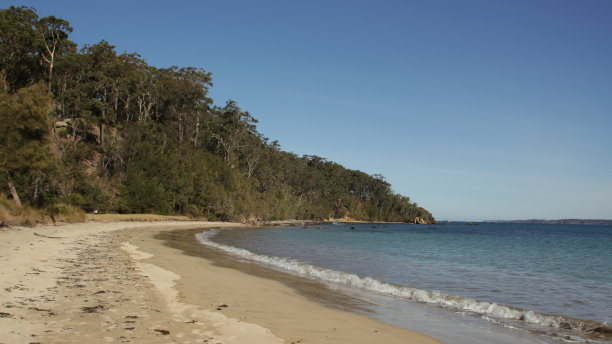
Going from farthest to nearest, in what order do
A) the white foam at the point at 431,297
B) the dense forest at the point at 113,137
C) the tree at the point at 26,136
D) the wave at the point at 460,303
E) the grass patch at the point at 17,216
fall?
the dense forest at the point at 113,137
the tree at the point at 26,136
the grass patch at the point at 17,216
the white foam at the point at 431,297
the wave at the point at 460,303

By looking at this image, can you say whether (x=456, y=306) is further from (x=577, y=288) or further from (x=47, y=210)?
(x=47, y=210)

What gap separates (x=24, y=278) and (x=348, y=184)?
141137 millimetres

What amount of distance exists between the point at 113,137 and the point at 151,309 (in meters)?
55.3

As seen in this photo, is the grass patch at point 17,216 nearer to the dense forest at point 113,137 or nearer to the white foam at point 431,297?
the dense forest at point 113,137

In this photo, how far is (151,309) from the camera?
7.45 m

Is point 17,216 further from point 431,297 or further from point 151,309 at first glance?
point 431,297

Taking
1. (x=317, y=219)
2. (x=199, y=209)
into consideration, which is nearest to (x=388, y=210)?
(x=317, y=219)

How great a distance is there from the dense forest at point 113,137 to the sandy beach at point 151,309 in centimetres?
1879

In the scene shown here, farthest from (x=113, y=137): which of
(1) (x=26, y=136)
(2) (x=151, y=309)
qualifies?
(2) (x=151, y=309)

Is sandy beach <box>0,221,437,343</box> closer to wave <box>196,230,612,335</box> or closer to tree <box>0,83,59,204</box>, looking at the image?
wave <box>196,230,612,335</box>

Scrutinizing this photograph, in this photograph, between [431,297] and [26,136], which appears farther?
[26,136]

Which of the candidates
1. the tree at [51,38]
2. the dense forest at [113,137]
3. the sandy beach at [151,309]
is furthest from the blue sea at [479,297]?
the tree at [51,38]

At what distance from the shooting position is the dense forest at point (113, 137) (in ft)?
89.3

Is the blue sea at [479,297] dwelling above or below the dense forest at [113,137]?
below
